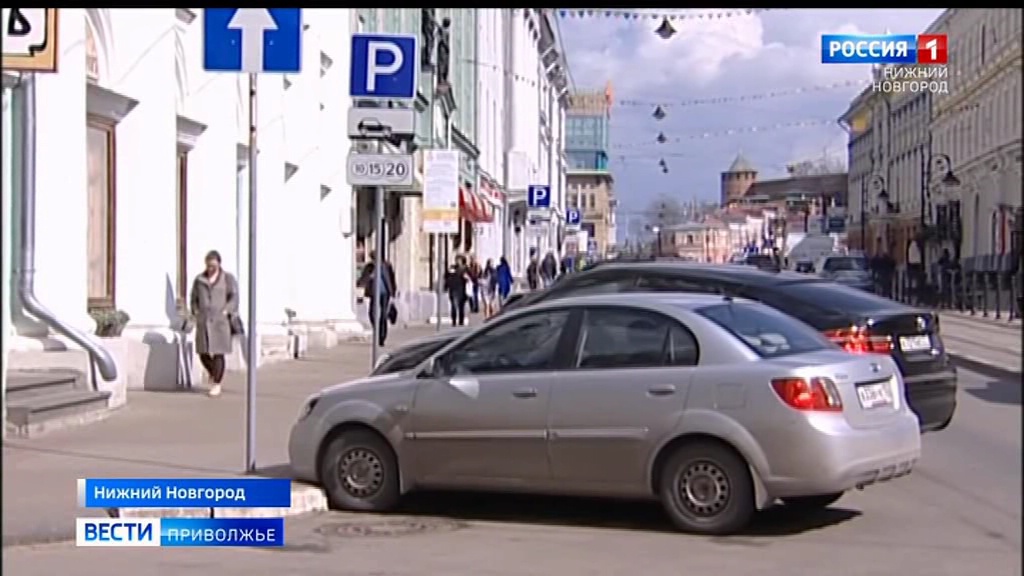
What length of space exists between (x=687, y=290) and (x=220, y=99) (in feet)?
34.8

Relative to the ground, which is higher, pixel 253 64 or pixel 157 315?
pixel 253 64

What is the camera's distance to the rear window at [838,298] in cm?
1023

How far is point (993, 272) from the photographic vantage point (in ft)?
24.6

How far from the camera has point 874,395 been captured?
8836 mm

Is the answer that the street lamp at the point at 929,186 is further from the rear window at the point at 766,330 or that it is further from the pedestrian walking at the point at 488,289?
the pedestrian walking at the point at 488,289

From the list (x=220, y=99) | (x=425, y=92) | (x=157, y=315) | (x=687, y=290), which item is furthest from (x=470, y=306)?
(x=687, y=290)

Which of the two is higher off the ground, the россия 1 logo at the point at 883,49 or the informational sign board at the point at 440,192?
the informational sign board at the point at 440,192

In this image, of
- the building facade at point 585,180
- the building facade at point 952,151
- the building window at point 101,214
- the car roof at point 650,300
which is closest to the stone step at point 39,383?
the building window at point 101,214

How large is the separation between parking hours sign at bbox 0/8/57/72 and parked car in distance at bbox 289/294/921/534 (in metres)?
3.20

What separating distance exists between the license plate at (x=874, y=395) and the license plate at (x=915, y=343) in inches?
57.9

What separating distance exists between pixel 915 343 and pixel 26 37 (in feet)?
23.8

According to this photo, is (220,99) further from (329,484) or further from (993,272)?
(993,272)

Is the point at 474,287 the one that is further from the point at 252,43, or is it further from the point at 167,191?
the point at 252,43

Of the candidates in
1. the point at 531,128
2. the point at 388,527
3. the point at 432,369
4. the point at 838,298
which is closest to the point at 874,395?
the point at 838,298
